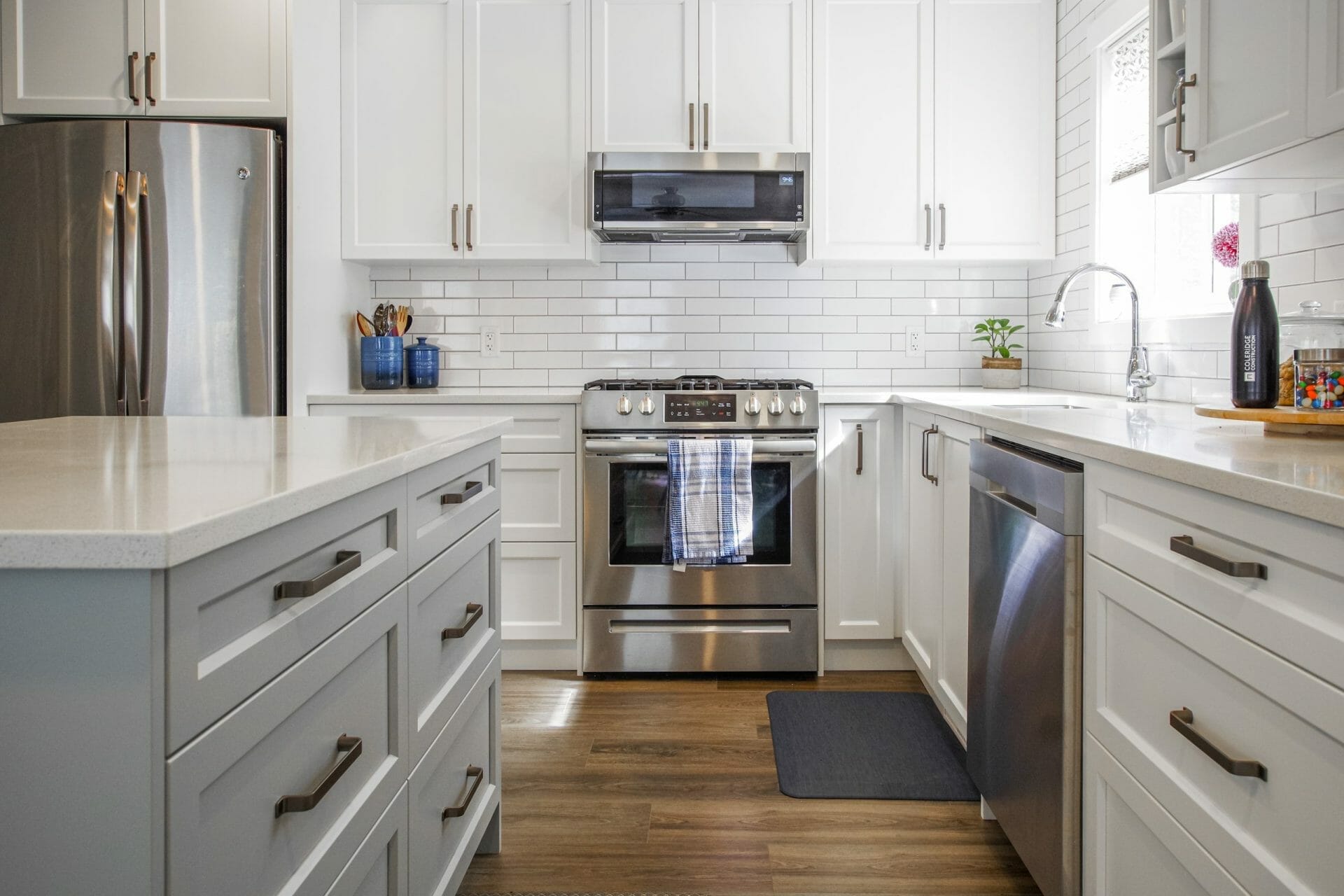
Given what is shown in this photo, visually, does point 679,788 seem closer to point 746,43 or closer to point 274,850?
point 274,850

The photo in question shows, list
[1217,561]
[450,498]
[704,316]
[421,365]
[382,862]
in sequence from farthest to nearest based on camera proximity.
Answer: [704,316] → [421,365] → [450,498] → [382,862] → [1217,561]

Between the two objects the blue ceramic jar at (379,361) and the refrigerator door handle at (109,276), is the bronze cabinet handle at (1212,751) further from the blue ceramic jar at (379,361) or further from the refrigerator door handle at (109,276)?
the refrigerator door handle at (109,276)

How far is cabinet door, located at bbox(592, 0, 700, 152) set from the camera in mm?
3186

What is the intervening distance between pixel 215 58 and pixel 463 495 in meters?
2.26

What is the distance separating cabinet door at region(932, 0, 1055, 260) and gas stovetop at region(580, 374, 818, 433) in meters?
0.87

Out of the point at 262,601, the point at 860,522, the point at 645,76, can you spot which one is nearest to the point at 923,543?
the point at 860,522

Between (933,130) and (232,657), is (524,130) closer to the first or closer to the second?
(933,130)

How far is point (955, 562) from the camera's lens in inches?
92.8

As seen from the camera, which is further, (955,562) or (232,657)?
(955,562)

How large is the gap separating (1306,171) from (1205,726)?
3.85 feet

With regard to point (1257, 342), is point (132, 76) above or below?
above

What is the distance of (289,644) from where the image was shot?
0.92 m

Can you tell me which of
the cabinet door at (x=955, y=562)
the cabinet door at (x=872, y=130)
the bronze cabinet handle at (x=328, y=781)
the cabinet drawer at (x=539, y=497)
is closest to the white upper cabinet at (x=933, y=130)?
the cabinet door at (x=872, y=130)

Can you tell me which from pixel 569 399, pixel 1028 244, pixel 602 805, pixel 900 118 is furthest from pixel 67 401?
pixel 1028 244
